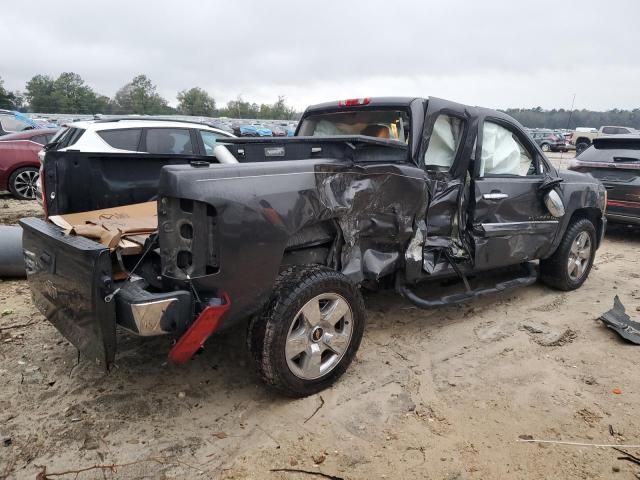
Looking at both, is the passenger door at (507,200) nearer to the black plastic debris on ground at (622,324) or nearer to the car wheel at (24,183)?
the black plastic debris on ground at (622,324)

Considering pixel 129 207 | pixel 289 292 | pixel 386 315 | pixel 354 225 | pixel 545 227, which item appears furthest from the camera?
pixel 545 227

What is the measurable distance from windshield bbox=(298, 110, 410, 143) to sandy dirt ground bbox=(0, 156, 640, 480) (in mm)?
1613

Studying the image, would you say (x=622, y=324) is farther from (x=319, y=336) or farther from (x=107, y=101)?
(x=107, y=101)

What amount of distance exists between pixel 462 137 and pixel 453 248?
91cm

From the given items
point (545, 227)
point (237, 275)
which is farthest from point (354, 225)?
point (545, 227)

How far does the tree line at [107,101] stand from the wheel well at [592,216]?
152 feet

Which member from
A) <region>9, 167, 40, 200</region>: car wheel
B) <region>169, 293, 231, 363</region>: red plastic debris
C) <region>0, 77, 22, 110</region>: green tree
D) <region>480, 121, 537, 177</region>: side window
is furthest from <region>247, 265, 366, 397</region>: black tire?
<region>0, 77, 22, 110</region>: green tree

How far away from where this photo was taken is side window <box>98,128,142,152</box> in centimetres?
673

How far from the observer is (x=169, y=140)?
23.2 ft

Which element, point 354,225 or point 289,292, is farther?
point 354,225

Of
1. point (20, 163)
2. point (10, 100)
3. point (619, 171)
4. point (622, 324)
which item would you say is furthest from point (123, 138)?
point (10, 100)

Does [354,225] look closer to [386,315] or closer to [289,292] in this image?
[289,292]

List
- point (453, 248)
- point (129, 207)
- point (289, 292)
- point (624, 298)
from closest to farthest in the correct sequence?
point (289, 292) → point (129, 207) → point (453, 248) → point (624, 298)

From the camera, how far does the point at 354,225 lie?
3252mm
